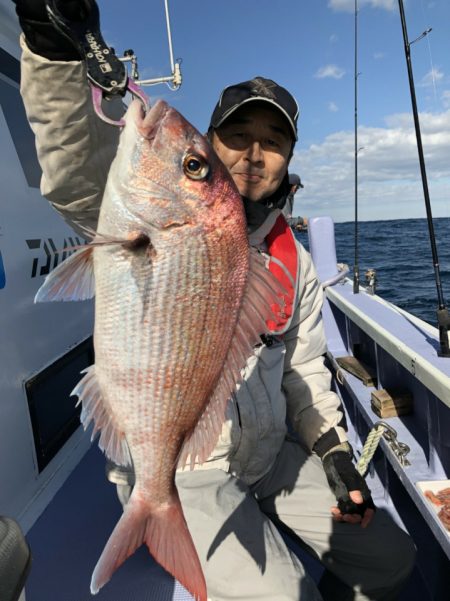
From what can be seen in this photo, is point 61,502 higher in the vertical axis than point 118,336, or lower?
lower

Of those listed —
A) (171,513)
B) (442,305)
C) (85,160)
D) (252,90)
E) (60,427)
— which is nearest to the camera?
(171,513)

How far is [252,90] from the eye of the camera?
2299mm

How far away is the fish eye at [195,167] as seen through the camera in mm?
1359

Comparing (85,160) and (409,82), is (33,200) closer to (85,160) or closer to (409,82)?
(85,160)

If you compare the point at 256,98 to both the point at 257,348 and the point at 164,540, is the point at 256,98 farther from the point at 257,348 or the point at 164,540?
the point at 164,540

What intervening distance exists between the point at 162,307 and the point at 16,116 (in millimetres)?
2214

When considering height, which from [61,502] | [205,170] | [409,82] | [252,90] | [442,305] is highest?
[409,82]

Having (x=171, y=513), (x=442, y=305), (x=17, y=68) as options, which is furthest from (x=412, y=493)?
(x=17, y=68)

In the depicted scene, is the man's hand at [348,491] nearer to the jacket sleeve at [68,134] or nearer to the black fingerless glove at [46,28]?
the jacket sleeve at [68,134]

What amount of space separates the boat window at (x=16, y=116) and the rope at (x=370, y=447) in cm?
279

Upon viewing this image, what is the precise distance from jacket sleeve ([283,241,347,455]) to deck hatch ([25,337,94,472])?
5.03 feet

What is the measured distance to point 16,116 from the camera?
9.46 feet

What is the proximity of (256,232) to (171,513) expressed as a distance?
143 centimetres

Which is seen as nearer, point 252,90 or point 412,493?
point 252,90
